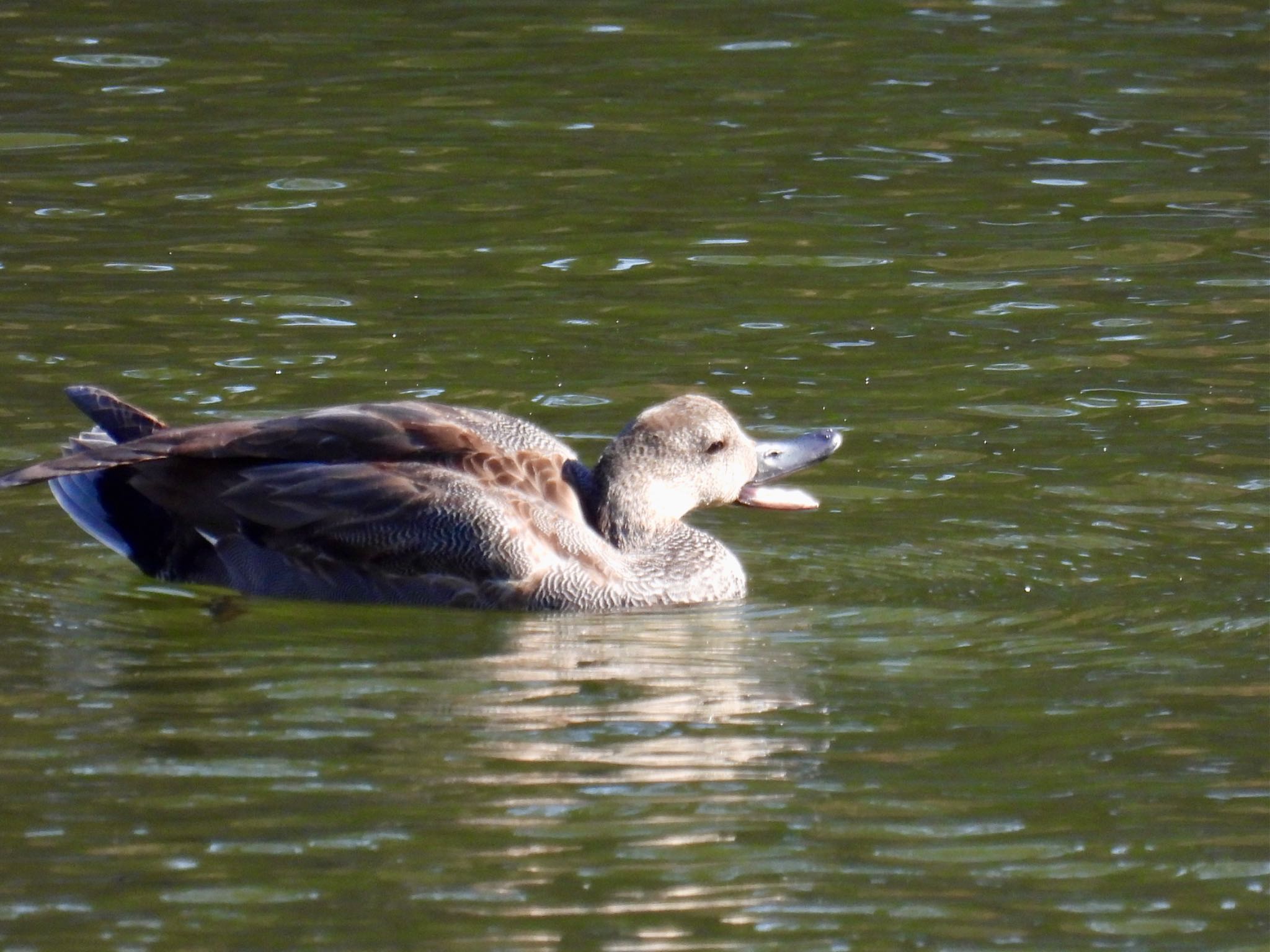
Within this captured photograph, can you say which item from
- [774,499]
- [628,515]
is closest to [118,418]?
[628,515]

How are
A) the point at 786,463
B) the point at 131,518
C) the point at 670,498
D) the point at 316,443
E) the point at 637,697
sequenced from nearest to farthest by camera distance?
the point at 637,697 → the point at 316,443 → the point at 131,518 → the point at 670,498 → the point at 786,463

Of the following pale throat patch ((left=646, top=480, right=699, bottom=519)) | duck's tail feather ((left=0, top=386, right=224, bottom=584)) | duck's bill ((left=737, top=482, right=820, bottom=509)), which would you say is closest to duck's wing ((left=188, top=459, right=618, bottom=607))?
duck's tail feather ((left=0, top=386, right=224, bottom=584))

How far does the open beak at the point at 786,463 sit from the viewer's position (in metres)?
9.19

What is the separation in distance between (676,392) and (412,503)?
2.45 meters

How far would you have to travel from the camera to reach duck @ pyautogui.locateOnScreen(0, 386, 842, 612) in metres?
8.45

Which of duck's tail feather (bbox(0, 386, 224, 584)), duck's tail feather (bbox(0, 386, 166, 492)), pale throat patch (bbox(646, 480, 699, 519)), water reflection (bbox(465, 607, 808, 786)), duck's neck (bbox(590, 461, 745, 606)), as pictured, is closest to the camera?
water reflection (bbox(465, 607, 808, 786))

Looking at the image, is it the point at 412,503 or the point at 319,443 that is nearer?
the point at 412,503

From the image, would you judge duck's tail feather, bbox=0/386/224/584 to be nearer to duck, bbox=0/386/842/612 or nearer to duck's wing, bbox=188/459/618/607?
duck, bbox=0/386/842/612

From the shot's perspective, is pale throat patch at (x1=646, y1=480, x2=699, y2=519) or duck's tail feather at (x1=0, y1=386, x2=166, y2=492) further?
pale throat patch at (x1=646, y1=480, x2=699, y2=519)

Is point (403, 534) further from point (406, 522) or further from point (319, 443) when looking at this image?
point (319, 443)

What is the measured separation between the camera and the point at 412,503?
8461 millimetres

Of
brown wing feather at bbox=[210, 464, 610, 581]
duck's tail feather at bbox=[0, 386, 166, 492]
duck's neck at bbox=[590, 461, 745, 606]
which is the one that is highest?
duck's tail feather at bbox=[0, 386, 166, 492]

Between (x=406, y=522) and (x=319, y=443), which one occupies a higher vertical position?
(x=319, y=443)

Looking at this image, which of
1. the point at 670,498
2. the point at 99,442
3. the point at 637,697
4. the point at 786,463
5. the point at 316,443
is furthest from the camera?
the point at 786,463
